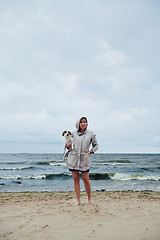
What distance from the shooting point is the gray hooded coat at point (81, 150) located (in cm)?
449

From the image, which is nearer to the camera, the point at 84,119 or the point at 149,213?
the point at 149,213

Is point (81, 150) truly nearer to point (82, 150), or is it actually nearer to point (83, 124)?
point (82, 150)

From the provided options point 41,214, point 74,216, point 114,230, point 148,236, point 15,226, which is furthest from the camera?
point 41,214

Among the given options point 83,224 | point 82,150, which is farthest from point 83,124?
point 83,224

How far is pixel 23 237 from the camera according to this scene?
292 centimetres

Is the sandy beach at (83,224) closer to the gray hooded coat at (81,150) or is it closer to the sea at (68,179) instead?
the gray hooded coat at (81,150)

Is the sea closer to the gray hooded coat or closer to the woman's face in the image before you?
the gray hooded coat

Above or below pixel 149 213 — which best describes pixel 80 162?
above

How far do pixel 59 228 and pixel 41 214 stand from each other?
1048mm

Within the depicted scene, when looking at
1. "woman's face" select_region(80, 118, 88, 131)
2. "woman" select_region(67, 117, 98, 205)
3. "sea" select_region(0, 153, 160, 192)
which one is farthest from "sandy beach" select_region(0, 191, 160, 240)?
"woman's face" select_region(80, 118, 88, 131)

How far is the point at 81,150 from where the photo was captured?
4.52 metres

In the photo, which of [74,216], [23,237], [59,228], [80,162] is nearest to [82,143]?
[80,162]

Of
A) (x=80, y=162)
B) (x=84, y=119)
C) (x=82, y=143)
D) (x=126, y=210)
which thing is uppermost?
(x=84, y=119)

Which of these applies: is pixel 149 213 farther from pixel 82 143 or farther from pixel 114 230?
pixel 82 143
